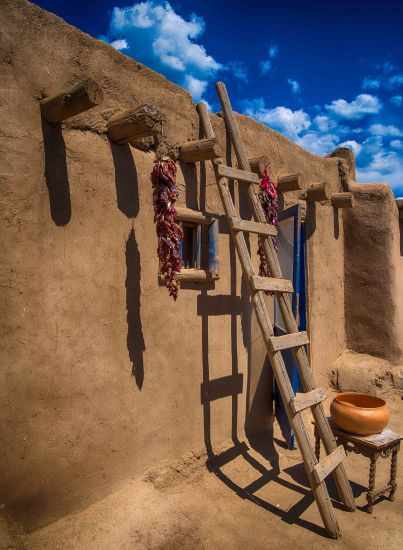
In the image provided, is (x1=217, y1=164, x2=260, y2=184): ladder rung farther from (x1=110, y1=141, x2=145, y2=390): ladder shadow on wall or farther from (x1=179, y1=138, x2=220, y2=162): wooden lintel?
(x1=110, y1=141, x2=145, y2=390): ladder shadow on wall

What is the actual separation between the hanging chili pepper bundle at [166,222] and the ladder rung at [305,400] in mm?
1272

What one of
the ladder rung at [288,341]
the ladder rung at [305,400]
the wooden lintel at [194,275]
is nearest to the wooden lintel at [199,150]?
the wooden lintel at [194,275]

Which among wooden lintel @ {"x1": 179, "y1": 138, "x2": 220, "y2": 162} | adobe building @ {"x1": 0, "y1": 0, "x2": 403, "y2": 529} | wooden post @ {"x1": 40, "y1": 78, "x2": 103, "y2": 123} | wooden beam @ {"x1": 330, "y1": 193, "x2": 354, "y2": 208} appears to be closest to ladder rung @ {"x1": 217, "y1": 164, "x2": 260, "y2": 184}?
wooden lintel @ {"x1": 179, "y1": 138, "x2": 220, "y2": 162}

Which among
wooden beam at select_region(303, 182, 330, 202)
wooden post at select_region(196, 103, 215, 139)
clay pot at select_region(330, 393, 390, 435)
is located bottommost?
clay pot at select_region(330, 393, 390, 435)

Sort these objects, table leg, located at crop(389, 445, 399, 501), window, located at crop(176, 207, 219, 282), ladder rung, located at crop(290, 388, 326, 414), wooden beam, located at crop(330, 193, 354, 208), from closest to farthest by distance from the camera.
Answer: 1. ladder rung, located at crop(290, 388, 326, 414)
2. table leg, located at crop(389, 445, 399, 501)
3. window, located at crop(176, 207, 219, 282)
4. wooden beam, located at crop(330, 193, 354, 208)

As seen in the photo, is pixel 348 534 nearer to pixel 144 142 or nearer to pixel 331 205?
pixel 144 142

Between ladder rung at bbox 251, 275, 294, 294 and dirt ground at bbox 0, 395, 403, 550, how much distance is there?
1.71 metres

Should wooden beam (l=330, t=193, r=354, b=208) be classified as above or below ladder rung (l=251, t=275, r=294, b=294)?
above

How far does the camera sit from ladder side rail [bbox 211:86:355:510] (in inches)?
137

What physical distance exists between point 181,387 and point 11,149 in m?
2.39

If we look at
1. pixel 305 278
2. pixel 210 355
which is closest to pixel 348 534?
pixel 210 355

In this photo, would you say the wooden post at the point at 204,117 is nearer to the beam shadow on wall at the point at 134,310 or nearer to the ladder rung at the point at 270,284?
the beam shadow on wall at the point at 134,310

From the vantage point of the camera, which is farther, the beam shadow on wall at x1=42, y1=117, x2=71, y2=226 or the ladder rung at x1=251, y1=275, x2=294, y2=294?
the ladder rung at x1=251, y1=275, x2=294, y2=294

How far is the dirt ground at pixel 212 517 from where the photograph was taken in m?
2.88
